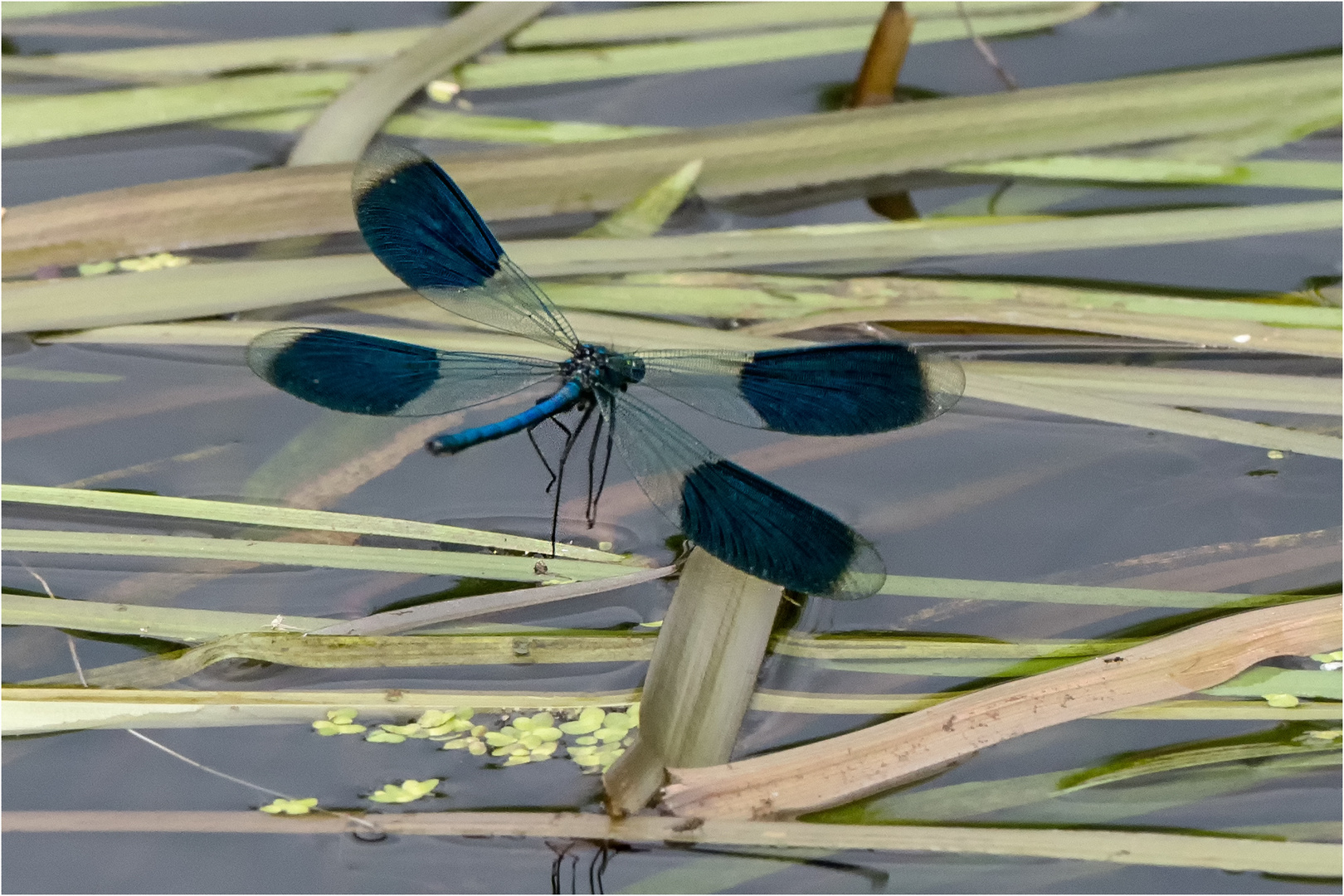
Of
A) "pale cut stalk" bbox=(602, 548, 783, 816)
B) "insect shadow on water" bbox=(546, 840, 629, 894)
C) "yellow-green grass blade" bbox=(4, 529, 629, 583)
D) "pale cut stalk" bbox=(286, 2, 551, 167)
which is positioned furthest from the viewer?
"pale cut stalk" bbox=(286, 2, 551, 167)

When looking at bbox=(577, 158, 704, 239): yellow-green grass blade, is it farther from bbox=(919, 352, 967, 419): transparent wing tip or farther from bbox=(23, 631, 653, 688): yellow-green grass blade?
bbox=(23, 631, 653, 688): yellow-green grass blade

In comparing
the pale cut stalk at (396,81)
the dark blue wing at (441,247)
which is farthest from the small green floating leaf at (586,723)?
the pale cut stalk at (396,81)

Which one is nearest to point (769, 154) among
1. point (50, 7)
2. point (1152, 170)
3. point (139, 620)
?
point (1152, 170)

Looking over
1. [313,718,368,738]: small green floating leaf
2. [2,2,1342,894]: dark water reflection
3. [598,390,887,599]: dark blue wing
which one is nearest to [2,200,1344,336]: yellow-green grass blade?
[2,2,1342,894]: dark water reflection

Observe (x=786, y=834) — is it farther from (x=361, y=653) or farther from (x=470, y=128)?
(x=470, y=128)

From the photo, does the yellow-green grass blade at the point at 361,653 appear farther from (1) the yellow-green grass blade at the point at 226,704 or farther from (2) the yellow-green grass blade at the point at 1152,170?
(2) the yellow-green grass blade at the point at 1152,170

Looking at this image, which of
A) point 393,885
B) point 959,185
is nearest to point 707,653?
point 393,885
